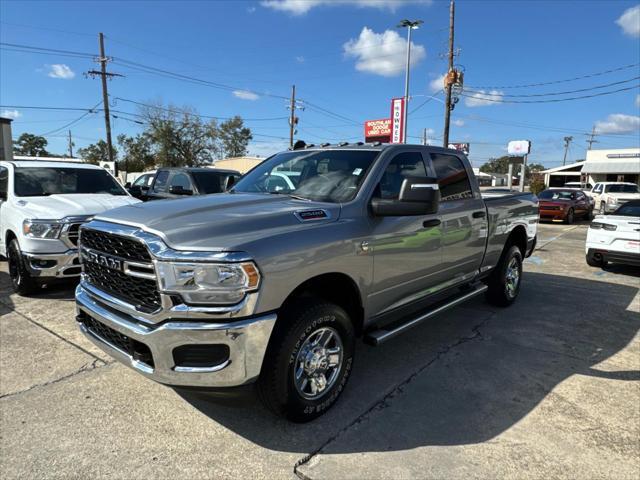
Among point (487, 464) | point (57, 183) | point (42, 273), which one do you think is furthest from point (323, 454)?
point (57, 183)

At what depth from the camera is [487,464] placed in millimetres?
2607

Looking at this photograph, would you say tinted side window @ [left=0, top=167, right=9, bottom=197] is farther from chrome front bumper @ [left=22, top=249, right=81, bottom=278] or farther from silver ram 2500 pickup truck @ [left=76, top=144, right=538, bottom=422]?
silver ram 2500 pickup truck @ [left=76, top=144, right=538, bottom=422]

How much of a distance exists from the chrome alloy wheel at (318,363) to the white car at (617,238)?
709 cm

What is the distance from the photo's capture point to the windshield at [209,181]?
888 cm

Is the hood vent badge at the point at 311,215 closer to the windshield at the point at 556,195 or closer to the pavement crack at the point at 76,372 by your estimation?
the pavement crack at the point at 76,372

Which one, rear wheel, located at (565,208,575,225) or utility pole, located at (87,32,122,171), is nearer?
rear wheel, located at (565,208,575,225)

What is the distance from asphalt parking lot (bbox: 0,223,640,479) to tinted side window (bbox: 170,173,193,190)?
4529 mm

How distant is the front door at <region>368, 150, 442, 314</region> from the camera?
3.38 meters

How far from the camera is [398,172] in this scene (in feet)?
12.5

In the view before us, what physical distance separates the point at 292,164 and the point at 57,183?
4.73m

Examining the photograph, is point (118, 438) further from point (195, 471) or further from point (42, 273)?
point (42, 273)

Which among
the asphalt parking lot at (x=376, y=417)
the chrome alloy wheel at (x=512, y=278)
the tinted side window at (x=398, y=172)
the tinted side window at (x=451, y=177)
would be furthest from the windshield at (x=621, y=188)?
the tinted side window at (x=398, y=172)

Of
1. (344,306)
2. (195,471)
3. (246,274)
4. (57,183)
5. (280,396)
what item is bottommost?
(195,471)

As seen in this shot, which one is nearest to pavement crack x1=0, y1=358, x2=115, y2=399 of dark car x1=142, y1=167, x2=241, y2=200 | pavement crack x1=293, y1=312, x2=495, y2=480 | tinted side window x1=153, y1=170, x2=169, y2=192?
pavement crack x1=293, y1=312, x2=495, y2=480
